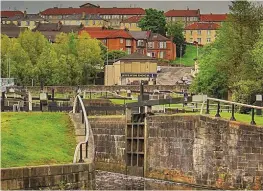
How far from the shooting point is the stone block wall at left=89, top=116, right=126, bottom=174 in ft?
135

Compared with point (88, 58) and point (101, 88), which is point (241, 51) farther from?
point (88, 58)

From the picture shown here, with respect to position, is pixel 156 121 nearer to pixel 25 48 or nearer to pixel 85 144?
pixel 85 144

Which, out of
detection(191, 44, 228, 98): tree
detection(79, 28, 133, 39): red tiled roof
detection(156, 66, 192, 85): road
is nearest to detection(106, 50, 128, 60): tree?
detection(156, 66, 192, 85): road

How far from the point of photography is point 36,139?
1067 inches

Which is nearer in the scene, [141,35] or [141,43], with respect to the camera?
[141,43]

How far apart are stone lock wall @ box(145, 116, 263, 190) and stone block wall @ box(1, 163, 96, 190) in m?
11.0

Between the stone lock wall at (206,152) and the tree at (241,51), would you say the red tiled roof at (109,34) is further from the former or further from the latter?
the stone lock wall at (206,152)

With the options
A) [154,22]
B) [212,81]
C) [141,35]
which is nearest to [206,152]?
[212,81]

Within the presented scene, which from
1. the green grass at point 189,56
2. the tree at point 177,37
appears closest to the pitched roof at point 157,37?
the green grass at point 189,56

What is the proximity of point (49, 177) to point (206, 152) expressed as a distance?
528 inches

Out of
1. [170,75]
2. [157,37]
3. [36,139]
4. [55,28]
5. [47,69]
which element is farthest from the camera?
[55,28]

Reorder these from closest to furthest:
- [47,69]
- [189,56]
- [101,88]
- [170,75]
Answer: [101,88], [47,69], [170,75], [189,56]

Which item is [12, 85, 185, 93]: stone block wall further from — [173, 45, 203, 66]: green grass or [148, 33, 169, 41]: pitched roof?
[148, 33, 169, 41]: pitched roof

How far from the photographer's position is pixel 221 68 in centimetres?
5753
